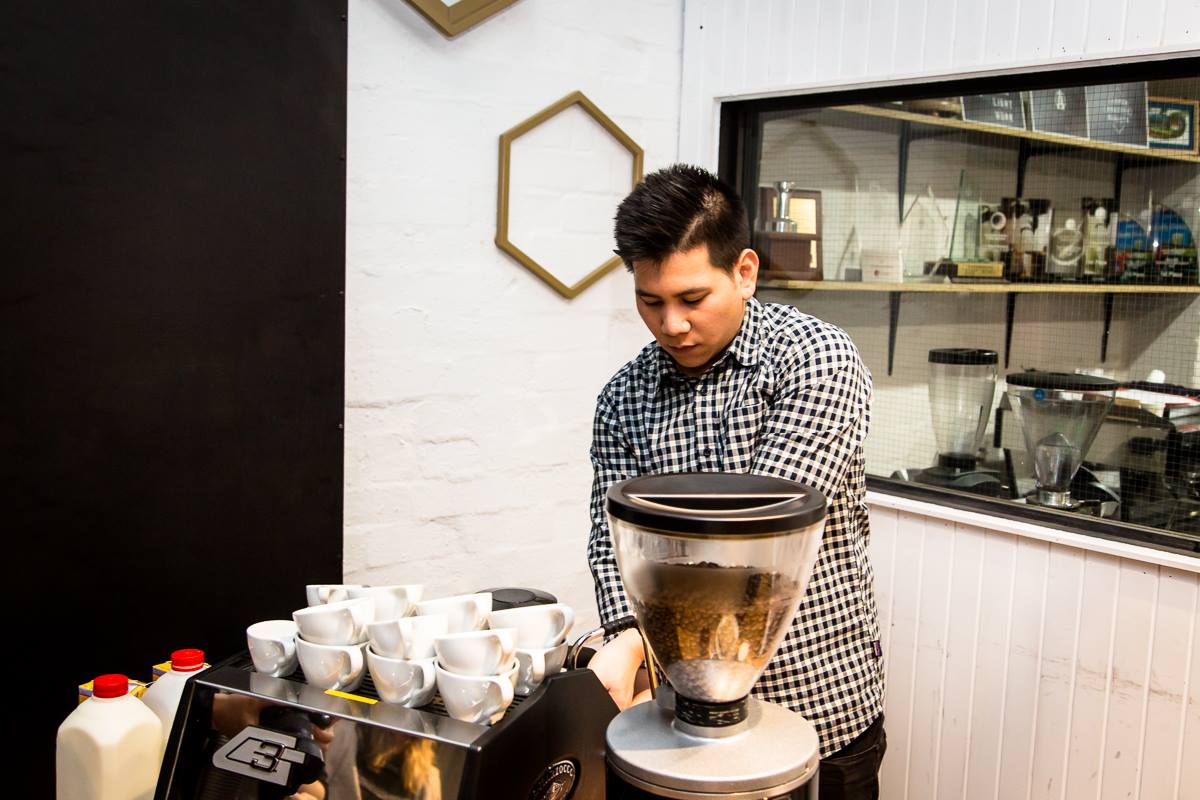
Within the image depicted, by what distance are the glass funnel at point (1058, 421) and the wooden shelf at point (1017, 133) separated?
1.49ft

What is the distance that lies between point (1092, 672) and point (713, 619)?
5.11 feet

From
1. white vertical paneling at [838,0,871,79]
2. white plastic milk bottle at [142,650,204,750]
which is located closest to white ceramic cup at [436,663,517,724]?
white plastic milk bottle at [142,650,204,750]

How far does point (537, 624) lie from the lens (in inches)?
47.8

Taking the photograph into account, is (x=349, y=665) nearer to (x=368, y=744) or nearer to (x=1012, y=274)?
(x=368, y=744)

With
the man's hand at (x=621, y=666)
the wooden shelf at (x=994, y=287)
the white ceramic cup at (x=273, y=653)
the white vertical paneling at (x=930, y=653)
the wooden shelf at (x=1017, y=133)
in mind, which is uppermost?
the wooden shelf at (x=1017, y=133)

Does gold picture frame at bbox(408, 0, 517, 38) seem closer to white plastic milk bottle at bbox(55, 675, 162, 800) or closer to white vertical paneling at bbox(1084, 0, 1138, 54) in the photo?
white vertical paneling at bbox(1084, 0, 1138, 54)

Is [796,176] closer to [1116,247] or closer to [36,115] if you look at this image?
[1116,247]

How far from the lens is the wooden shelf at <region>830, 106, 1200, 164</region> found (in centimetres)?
211

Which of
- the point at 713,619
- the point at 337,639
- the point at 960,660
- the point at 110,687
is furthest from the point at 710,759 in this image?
the point at 960,660

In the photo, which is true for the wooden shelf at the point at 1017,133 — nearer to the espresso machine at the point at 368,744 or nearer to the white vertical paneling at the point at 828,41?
the white vertical paneling at the point at 828,41

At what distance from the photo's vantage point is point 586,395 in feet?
8.89

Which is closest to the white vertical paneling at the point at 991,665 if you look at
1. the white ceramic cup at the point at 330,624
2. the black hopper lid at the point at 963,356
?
the black hopper lid at the point at 963,356

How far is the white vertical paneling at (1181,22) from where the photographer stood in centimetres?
196

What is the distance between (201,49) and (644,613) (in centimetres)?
134
